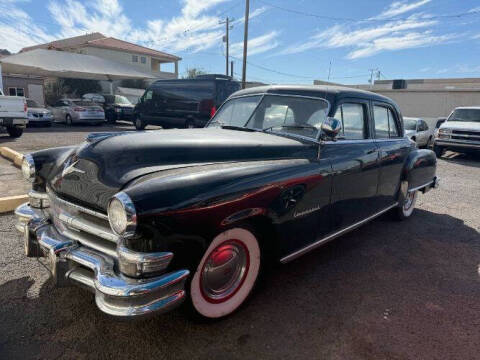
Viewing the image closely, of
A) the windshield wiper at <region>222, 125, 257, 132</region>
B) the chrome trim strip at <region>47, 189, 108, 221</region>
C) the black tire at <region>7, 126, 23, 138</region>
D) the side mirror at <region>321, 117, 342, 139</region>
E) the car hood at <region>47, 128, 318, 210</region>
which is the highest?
the side mirror at <region>321, 117, 342, 139</region>

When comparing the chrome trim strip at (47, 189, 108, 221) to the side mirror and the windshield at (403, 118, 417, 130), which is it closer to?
the side mirror

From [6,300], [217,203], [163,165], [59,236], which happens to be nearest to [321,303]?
[217,203]

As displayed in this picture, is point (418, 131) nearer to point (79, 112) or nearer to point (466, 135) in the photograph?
point (466, 135)

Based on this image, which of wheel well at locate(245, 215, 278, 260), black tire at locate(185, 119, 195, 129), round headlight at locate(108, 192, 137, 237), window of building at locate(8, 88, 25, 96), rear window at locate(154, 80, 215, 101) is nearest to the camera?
round headlight at locate(108, 192, 137, 237)

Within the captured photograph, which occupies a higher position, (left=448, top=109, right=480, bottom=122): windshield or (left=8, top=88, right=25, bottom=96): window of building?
(left=8, top=88, right=25, bottom=96): window of building

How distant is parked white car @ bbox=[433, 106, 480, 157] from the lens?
11430mm

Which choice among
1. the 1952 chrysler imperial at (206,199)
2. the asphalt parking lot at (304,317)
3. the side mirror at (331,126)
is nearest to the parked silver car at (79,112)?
the asphalt parking lot at (304,317)

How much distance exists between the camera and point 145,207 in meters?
1.97

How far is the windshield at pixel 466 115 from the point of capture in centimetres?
1236

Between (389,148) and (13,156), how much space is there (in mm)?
7492

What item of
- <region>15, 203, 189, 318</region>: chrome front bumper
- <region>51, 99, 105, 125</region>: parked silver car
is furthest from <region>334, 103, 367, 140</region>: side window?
<region>51, 99, 105, 125</region>: parked silver car

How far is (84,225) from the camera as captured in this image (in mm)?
2377

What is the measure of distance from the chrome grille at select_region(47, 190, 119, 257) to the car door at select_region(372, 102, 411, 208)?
3.03 m

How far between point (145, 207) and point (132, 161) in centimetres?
68
